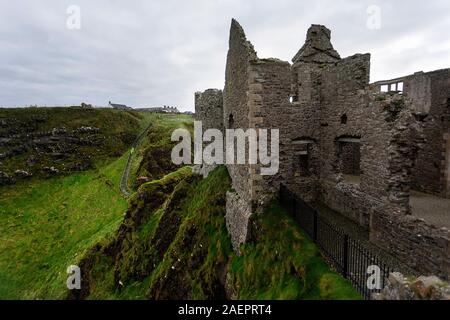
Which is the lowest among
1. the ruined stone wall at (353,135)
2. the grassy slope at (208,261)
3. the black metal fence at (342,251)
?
the grassy slope at (208,261)

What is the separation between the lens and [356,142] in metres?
14.4

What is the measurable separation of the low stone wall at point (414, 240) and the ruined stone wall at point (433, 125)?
7.82 m

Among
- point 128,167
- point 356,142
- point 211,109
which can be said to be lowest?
point 128,167

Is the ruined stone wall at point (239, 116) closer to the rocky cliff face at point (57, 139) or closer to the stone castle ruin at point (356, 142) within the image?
the stone castle ruin at point (356, 142)

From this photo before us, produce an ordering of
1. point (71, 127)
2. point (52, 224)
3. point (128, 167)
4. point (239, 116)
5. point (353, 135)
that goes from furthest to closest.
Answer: point (71, 127) < point (128, 167) < point (52, 224) < point (239, 116) < point (353, 135)

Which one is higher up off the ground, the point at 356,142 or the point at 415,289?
the point at 356,142

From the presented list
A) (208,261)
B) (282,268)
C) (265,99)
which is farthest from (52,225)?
(282,268)

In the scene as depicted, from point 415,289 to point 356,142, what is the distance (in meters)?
9.41

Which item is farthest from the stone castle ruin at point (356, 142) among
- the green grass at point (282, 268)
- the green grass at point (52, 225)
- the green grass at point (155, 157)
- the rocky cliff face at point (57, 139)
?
the rocky cliff face at point (57, 139)

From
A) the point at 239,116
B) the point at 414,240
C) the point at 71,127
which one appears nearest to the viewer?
the point at 414,240

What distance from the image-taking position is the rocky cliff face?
153 ft

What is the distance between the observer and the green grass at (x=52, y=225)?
81.0 feet

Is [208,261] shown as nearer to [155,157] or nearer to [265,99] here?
[265,99]
